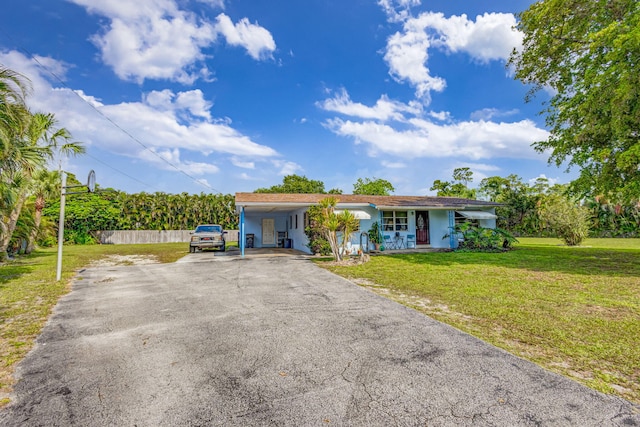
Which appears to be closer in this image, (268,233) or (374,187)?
(268,233)

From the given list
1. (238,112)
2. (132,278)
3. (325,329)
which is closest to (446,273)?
(325,329)

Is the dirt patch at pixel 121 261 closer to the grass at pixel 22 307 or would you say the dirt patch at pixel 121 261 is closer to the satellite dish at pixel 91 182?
the grass at pixel 22 307

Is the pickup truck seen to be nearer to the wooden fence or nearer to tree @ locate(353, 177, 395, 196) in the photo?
the wooden fence

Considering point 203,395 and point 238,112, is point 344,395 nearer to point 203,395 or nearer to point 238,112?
point 203,395

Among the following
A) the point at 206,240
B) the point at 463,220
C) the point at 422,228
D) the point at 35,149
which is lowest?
the point at 206,240

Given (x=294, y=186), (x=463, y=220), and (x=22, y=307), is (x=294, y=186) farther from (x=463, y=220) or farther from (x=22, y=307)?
(x=22, y=307)

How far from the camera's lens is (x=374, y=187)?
47.6 m

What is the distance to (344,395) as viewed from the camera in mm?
2809

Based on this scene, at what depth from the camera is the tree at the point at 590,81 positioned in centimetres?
914

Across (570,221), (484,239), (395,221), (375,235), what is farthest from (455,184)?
(375,235)

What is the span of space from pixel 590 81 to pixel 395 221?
972 centimetres

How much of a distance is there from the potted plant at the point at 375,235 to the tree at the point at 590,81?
7.91 m

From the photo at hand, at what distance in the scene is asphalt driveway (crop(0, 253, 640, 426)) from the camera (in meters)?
2.52

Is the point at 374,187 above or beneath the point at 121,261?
above
